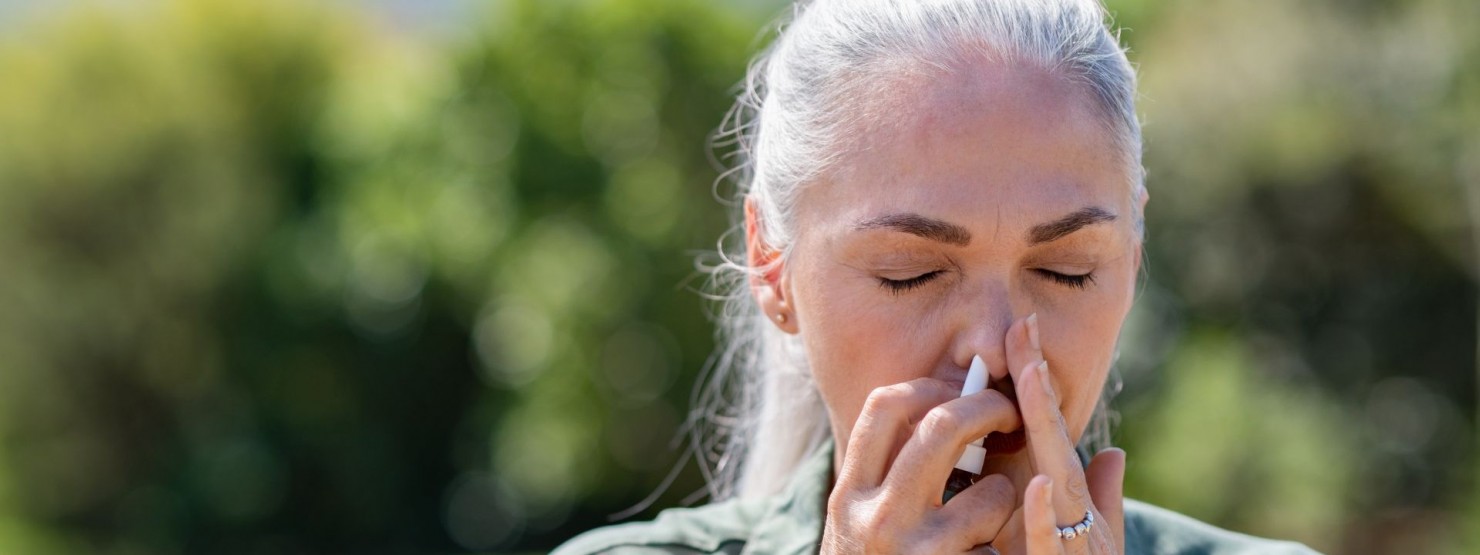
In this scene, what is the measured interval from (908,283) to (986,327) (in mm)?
160

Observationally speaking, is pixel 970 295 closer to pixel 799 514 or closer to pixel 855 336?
pixel 855 336

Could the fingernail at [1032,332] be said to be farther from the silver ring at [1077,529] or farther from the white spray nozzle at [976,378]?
the silver ring at [1077,529]

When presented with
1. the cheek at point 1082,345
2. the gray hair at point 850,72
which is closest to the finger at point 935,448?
the cheek at point 1082,345

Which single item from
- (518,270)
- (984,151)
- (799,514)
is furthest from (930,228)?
(518,270)

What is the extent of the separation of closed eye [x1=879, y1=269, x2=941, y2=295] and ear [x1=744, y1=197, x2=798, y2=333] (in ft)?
1.07

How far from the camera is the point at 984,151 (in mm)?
2504

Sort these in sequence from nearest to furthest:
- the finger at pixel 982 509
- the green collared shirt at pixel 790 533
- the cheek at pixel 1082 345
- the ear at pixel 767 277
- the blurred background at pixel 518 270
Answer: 1. the finger at pixel 982 509
2. the cheek at pixel 1082 345
3. the ear at pixel 767 277
4. the green collared shirt at pixel 790 533
5. the blurred background at pixel 518 270

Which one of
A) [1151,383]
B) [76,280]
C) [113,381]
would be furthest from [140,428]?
[1151,383]

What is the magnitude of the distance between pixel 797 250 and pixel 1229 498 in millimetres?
13126

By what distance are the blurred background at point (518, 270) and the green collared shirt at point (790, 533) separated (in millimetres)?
10094

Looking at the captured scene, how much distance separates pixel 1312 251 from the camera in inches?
686

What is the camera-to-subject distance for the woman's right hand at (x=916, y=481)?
2.34 meters

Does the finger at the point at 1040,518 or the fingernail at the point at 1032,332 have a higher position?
the fingernail at the point at 1032,332

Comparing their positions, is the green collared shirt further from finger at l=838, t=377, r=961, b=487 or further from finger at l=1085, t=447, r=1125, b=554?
finger at l=838, t=377, r=961, b=487
